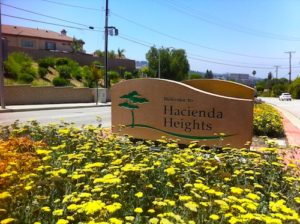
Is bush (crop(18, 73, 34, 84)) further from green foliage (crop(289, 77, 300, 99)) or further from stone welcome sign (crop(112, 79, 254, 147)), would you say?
green foliage (crop(289, 77, 300, 99))

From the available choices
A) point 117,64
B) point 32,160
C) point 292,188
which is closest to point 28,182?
point 32,160

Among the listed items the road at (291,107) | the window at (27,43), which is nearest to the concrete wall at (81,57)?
the window at (27,43)

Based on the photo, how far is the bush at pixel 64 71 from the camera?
1650 inches

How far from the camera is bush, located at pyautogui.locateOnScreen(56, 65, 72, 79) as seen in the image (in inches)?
1650

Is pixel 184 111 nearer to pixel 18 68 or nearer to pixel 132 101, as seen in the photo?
pixel 132 101

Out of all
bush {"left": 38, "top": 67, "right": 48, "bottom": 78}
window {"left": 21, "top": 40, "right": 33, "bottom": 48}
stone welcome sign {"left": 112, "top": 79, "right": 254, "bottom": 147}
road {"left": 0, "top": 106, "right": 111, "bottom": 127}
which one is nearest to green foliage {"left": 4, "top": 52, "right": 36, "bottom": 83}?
bush {"left": 38, "top": 67, "right": 48, "bottom": 78}

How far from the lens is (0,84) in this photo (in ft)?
75.4

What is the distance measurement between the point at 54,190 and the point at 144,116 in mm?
5401

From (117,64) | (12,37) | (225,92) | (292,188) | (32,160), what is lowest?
(292,188)

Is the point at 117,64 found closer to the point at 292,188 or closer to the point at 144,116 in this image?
the point at 144,116

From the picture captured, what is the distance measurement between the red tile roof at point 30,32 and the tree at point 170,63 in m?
18.4

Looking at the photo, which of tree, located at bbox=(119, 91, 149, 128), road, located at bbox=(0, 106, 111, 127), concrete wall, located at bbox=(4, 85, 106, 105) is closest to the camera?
tree, located at bbox=(119, 91, 149, 128)

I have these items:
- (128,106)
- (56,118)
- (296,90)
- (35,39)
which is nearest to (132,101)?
(128,106)

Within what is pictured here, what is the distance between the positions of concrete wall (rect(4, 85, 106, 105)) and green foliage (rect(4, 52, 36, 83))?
173 inches
